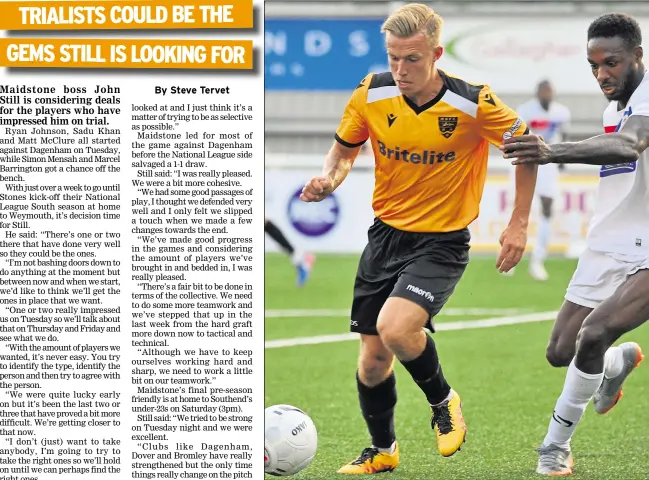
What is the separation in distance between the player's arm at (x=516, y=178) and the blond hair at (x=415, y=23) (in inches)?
15.3

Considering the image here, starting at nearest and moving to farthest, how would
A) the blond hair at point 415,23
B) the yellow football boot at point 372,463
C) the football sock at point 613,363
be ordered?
the blond hair at point 415,23 < the yellow football boot at point 372,463 < the football sock at point 613,363

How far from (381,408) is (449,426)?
379 mm

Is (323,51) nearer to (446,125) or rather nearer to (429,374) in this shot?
(446,125)

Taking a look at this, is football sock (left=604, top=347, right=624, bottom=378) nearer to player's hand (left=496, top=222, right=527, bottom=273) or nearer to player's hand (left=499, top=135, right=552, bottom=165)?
player's hand (left=496, top=222, right=527, bottom=273)

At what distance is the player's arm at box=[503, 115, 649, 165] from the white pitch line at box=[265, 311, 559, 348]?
481cm

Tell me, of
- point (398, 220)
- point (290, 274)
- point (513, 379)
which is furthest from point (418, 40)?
point (290, 274)

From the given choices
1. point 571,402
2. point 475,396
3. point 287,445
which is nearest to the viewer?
point 287,445

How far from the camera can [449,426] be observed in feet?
18.6

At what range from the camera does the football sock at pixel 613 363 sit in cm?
627

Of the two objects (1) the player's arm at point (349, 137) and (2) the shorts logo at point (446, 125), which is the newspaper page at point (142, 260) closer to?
(1) the player's arm at point (349, 137)

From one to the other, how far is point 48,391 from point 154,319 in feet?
1.71

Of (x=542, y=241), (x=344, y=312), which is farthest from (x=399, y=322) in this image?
(x=542, y=241)

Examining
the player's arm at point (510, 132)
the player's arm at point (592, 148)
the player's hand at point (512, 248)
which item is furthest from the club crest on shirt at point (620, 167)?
the player's hand at point (512, 248)

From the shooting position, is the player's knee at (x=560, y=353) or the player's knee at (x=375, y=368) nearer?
the player's knee at (x=375, y=368)
